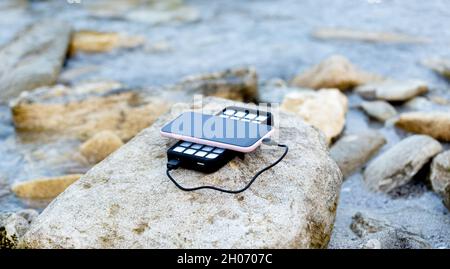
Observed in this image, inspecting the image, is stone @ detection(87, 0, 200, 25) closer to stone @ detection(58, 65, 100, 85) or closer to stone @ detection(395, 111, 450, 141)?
stone @ detection(58, 65, 100, 85)

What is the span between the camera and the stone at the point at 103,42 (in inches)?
243

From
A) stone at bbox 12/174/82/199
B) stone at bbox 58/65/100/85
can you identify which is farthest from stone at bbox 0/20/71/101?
stone at bbox 12/174/82/199

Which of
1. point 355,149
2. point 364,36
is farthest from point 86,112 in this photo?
point 364,36

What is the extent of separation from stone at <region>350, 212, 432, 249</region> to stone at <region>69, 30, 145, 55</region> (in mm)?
4313

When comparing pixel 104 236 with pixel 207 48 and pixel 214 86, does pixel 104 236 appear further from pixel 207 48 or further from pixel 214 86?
pixel 207 48

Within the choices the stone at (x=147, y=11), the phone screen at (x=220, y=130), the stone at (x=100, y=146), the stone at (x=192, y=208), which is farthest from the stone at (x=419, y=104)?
the stone at (x=147, y=11)

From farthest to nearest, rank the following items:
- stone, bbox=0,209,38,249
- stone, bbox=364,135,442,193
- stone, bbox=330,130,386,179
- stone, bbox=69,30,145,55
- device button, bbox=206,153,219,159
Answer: stone, bbox=69,30,145,55 → stone, bbox=330,130,386,179 → stone, bbox=364,135,442,193 → stone, bbox=0,209,38,249 → device button, bbox=206,153,219,159

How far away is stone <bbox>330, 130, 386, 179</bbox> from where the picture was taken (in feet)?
10.6

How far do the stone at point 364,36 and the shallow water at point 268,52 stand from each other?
121mm

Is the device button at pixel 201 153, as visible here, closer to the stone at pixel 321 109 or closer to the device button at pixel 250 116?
the device button at pixel 250 116

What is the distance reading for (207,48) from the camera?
598cm
